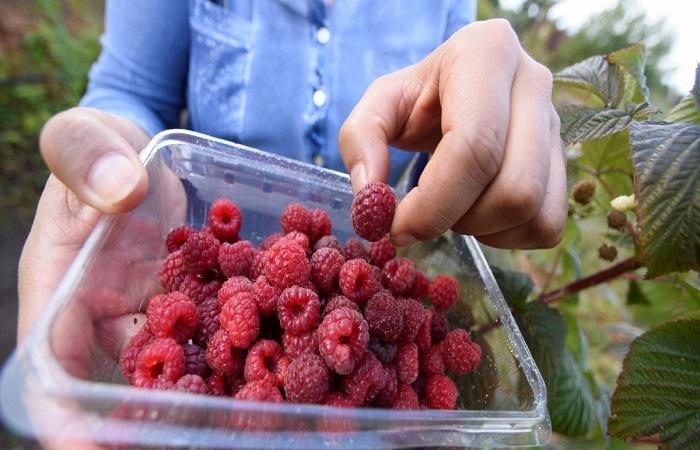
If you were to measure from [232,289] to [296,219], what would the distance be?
0.54ft

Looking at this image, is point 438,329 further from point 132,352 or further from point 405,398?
point 132,352

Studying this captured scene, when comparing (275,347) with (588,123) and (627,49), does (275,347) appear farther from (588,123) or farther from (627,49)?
(627,49)

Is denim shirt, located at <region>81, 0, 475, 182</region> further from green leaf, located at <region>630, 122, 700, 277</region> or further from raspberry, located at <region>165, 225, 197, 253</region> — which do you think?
green leaf, located at <region>630, 122, 700, 277</region>

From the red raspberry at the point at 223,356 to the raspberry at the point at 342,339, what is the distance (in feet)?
0.36

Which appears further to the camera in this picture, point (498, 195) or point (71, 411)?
point (498, 195)

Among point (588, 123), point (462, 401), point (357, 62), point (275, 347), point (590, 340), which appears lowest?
point (590, 340)

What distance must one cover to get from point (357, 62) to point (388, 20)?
0.12 meters

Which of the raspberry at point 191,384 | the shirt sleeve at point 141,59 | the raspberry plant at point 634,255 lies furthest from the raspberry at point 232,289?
the shirt sleeve at point 141,59

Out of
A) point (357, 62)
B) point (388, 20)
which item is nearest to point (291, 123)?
point (357, 62)

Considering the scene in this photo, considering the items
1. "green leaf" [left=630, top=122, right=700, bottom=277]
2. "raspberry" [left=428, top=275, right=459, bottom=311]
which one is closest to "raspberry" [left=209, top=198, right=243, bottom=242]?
"raspberry" [left=428, top=275, right=459, bottom=311]

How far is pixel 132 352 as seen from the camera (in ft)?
1.84

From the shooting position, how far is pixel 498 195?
0.51 meters

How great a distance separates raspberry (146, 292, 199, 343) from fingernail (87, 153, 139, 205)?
0.13m

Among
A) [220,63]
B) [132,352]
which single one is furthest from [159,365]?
[220,63]
